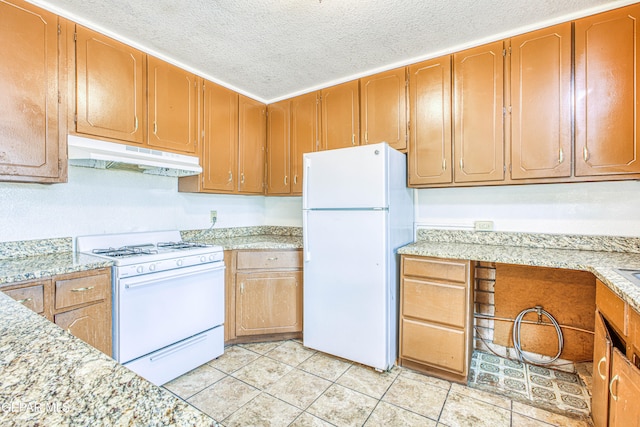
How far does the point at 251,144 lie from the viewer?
3.18 meters

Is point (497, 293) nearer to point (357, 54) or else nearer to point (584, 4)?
point (584, 4)

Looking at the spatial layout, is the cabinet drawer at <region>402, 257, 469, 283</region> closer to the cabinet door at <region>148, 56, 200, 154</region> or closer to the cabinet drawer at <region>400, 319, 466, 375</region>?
the cabinet drawer at <region>400, 319, 466, 375</region>

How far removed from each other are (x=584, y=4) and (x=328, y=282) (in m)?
2.41

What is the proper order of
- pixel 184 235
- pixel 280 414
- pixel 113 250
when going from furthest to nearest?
pixel 184 235 < pixel 113 250 < pixel 280 414

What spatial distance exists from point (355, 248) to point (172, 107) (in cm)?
183

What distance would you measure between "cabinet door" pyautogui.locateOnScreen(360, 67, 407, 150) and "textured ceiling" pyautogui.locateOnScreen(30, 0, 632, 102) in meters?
0.12

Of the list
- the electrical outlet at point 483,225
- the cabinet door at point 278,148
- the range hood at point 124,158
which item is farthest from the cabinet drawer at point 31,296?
the electrical outlet at point 483,225

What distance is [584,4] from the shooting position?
1858 millimetres

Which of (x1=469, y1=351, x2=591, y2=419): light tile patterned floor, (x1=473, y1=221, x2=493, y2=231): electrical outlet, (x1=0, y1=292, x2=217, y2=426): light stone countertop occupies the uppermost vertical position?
(x1=473, y1=221, x2=493, y2=231): electrical outlet

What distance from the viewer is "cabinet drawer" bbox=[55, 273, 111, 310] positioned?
167cm

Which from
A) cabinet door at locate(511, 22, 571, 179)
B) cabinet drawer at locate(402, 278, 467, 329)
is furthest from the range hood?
cabinet door at locate(511, 22, 571, 179)

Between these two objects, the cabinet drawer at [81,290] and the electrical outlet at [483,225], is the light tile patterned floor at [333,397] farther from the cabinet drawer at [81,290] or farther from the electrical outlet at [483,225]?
the electrical outlet at [483,225]

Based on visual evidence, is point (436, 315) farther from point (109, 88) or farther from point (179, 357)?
point (109, 88)

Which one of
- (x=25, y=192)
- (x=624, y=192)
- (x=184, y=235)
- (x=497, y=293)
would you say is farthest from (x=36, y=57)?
(x=624, y=192)
